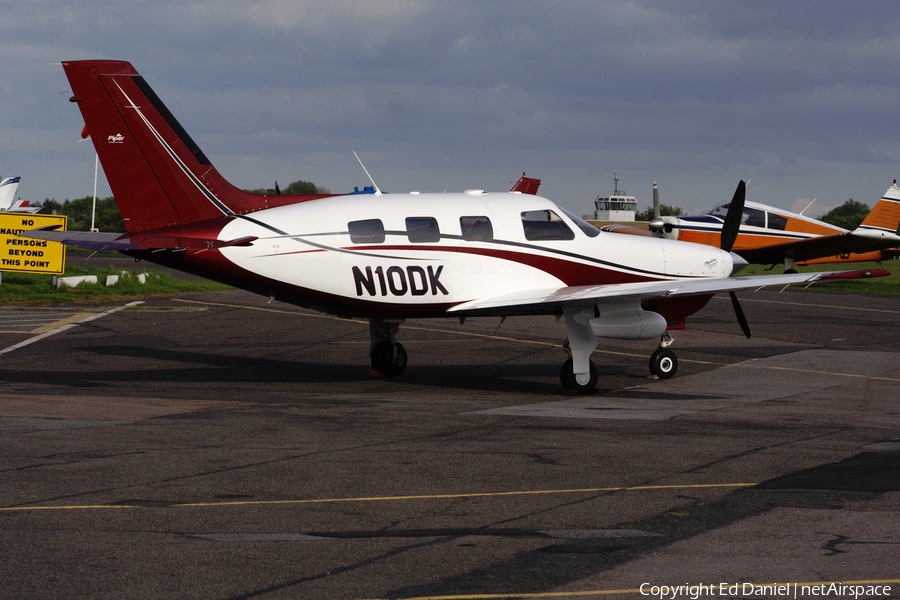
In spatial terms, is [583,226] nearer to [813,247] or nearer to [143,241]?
[143,241]

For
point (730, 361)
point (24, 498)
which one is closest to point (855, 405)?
point (730, 361)

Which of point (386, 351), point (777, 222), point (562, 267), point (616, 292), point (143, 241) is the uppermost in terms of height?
point (777, 222)

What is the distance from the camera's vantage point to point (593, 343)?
50.6ft

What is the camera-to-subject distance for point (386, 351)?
17250 mm

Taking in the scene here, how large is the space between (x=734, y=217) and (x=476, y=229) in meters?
6.11

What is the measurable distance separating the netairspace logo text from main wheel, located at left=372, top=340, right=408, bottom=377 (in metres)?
11.9

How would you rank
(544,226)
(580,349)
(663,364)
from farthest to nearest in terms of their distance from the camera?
(663,364)
(544,226)
(580,349)

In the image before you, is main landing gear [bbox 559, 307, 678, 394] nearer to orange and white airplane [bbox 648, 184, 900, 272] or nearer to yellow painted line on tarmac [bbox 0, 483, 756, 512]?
yellow painted line on tarmac [bbox 0, 483, 756, 512]

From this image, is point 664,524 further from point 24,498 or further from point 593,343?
point 593,343

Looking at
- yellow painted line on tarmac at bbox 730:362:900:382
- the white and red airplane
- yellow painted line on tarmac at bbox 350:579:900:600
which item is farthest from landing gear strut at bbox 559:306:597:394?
the white and red airplane

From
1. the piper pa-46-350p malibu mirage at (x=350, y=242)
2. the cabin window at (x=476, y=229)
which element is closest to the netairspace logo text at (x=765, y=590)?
the piper pa-46-350p malibu mirage at (x=350, y=242)

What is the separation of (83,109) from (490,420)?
353 inches

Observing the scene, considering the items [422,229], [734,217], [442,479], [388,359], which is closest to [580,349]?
[422,229]

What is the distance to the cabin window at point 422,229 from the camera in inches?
603
